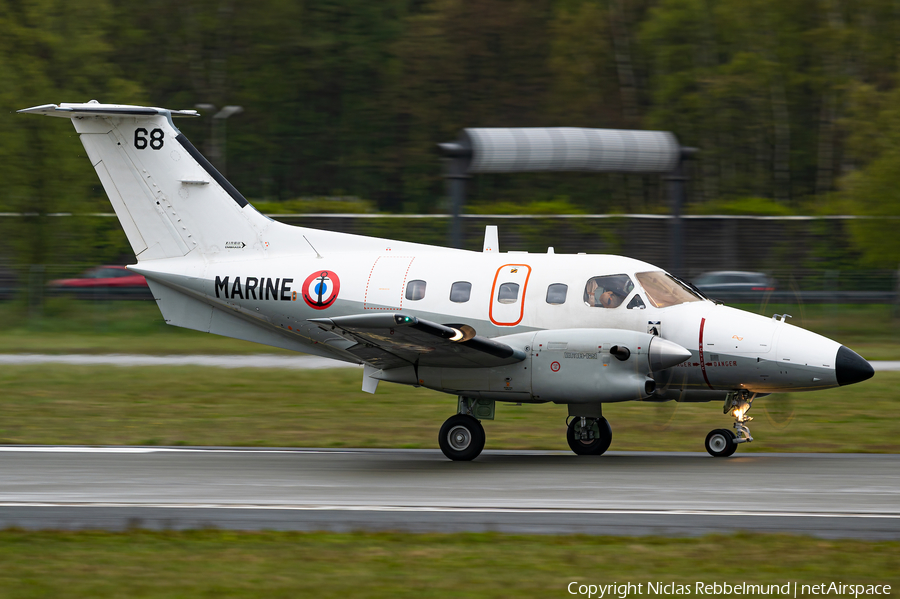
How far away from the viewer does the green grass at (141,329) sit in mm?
30859

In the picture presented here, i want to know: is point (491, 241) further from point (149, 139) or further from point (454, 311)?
point (149, 139)

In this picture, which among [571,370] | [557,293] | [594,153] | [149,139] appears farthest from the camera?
[594,153]

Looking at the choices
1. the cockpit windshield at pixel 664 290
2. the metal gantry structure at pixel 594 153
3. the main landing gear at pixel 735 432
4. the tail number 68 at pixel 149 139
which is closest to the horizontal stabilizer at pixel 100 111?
the tail number 68 at pixel 149 139

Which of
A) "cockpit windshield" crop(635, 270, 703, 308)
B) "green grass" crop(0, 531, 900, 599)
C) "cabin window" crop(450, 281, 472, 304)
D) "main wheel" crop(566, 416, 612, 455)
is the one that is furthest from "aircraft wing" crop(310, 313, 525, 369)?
"green grass" crop(0, 531, 900, 599)

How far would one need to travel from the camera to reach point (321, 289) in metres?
15.7

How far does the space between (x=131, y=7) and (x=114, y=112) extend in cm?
4469

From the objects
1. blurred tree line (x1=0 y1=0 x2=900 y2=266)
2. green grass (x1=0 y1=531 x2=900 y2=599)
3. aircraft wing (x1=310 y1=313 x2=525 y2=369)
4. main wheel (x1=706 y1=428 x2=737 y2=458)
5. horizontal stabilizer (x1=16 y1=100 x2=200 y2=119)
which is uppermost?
blurred tree line (x1=0 y1=0 x2=900 y2=266)

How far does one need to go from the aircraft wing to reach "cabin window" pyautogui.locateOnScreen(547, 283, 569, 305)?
2.76 feet

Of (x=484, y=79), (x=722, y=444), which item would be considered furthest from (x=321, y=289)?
(x=484, y=79)

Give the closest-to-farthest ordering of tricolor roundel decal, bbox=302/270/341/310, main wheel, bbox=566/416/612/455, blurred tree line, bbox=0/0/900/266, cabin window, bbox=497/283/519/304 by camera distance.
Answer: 1. cabin window, bbox=497/283/519/304
2. main wheel, bbox=566/416/612/455
3. tricolor roundel decal, bbox=302/270/341/310
4. blurred tree line, bbox=0/0/900/266

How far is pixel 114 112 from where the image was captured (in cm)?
1634

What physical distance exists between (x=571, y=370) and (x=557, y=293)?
110cm

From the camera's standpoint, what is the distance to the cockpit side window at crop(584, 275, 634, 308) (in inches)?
567

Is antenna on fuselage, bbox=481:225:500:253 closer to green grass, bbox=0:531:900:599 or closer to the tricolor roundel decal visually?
the tricolor roundel decal
